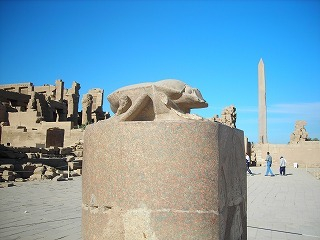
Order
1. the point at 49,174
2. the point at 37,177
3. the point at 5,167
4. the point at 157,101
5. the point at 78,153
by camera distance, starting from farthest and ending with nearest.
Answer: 1. the point at 78,153
2. the point at 49,174
3. the point at 37,177
4. the point at 5,167
5. the point at 157,101

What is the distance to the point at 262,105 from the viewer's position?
1355 inches

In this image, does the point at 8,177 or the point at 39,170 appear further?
the point at 39,170

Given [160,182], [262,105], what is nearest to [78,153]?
[160,182]

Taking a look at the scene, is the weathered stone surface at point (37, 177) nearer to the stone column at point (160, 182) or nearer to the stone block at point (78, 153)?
the stone block at point (78, 153)

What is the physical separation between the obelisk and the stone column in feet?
108

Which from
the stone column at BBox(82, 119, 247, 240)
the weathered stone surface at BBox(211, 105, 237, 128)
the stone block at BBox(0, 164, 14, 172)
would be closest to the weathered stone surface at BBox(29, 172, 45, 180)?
the stone block at BBox(0, 164, 14, 172)

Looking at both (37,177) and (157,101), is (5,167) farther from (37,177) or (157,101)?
(157,101)

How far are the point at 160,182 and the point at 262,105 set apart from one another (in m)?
33.7

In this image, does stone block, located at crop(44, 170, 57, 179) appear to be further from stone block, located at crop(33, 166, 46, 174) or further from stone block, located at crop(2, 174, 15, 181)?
stone block, located at crop(2, 174, 15, 181)

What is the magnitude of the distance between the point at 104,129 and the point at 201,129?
2.77ft

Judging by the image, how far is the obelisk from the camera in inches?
1345

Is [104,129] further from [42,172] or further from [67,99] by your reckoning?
[67,99]

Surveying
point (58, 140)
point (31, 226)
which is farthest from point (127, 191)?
point (58, 140)

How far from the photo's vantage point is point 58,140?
29.3 meters
